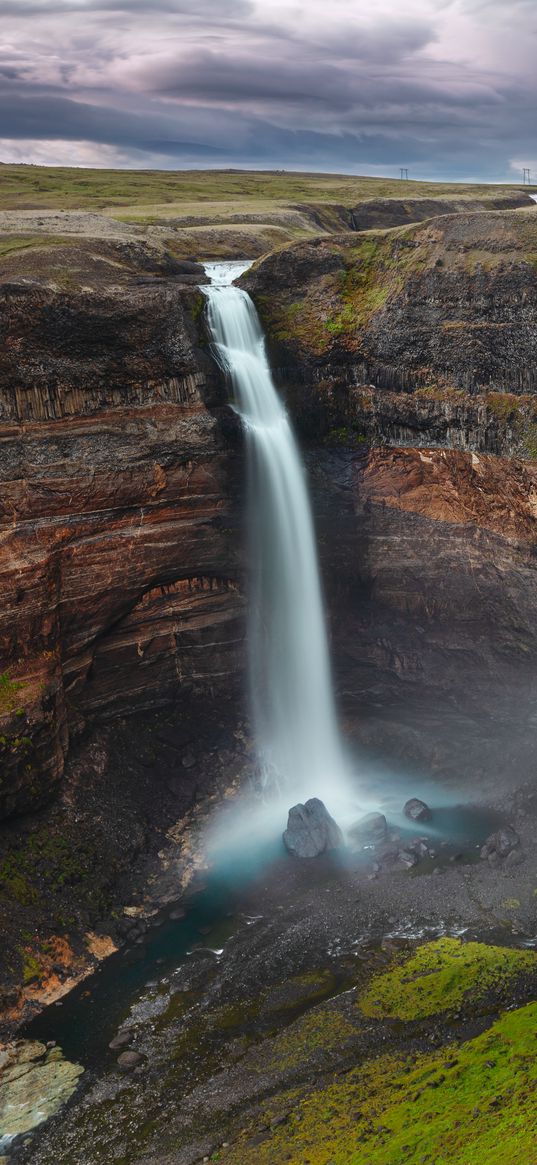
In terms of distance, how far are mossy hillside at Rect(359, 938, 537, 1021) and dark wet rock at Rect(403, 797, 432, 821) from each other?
340 inches

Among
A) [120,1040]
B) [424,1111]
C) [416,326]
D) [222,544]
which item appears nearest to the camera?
[424,1111]

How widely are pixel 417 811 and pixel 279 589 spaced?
11.9 m

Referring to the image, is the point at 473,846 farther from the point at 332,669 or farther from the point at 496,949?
the point at 332,669

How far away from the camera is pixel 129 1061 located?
26.5 m

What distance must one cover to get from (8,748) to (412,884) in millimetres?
15988

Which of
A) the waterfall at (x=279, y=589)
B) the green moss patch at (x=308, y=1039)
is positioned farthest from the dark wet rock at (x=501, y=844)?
the green moss patch at (x=308, y=1039)

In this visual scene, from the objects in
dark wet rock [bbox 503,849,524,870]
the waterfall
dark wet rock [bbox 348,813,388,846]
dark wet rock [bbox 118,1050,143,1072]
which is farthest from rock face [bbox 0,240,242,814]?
dark wet rock [bbox 503,849,524,870]

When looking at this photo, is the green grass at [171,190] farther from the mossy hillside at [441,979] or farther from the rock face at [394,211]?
the mossy hillside at [441,979]

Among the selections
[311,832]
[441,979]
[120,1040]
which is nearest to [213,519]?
[311,832]

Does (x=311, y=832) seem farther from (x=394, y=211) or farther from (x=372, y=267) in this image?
(x=394, y=211)

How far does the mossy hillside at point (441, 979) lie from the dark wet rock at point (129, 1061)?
22.5ft

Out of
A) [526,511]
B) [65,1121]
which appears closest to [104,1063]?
[65,1121]

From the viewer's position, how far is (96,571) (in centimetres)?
3716

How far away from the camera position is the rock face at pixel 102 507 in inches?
1367
